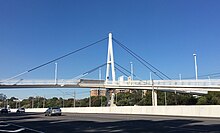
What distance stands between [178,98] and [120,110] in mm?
61840

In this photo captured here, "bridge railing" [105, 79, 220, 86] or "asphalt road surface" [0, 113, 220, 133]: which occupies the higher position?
"bridge railing" [105, 79, 220, 86]

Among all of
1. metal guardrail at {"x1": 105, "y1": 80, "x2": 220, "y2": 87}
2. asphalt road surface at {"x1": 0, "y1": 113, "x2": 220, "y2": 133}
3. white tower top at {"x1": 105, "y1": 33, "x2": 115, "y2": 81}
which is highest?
white tower top at {"x1": 105, "y1": 33, "x2": 115, "y2": 81}

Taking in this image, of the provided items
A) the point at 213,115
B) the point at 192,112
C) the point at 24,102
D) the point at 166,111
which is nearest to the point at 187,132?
the point at 213,115

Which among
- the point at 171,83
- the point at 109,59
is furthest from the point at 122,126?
the point at 109,59

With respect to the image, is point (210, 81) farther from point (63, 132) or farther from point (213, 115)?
point (63, 132)

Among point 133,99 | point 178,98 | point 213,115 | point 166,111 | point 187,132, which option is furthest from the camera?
point 133,99

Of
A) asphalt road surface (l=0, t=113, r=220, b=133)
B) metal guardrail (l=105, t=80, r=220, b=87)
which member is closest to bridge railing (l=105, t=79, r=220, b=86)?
metal guardrail (l=105, t=80, r=220, b=87)

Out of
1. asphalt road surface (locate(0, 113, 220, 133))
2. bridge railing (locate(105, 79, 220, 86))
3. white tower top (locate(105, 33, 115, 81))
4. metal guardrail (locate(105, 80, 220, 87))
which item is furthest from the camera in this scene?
white tower top (locate(105, 33, 115, 81))

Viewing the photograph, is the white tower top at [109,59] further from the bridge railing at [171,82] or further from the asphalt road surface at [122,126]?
the asphalt road surface at [122,126]

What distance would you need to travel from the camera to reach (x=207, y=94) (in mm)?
98562

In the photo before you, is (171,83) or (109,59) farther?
(109,59)

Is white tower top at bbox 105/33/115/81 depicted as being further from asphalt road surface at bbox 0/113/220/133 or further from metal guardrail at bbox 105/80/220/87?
asphalt road surface at bbox 0/113/220/133

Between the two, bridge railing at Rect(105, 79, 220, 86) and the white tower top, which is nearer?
bridge railing at Rect(105, 79, 220, 86)

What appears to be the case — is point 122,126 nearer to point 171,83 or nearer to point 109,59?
point 171,83
